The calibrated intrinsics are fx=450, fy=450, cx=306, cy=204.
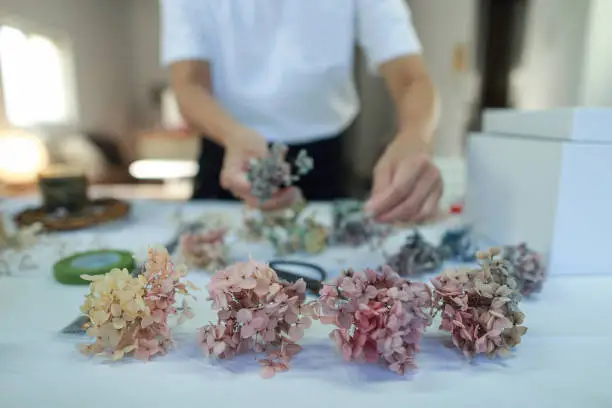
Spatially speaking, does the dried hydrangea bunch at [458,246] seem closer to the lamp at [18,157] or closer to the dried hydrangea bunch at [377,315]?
the dried hydrangea bunch at [377,315]

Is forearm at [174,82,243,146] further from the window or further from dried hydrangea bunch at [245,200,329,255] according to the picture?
the window

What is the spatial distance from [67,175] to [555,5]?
105 centimetres

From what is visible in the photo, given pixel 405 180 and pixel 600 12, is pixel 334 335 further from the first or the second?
pixel 600 12

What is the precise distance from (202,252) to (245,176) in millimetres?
109

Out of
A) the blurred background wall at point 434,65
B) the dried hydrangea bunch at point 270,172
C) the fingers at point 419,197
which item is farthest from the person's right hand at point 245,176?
the blurred background wall at point 434,65

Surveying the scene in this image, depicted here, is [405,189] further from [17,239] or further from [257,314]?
[17,239]

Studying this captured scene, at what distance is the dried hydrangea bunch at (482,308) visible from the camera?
0.96 feet

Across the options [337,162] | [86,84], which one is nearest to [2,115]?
[86,84]

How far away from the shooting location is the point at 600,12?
0.64 metres

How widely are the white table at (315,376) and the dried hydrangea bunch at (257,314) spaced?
0.01 metres

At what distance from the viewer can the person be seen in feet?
2.66

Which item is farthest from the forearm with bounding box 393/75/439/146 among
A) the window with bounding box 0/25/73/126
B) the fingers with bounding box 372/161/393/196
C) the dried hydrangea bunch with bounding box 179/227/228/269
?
the window with bounding box 0/25/73/126

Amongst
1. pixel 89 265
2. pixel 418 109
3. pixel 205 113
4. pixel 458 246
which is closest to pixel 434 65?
pixel 418 109

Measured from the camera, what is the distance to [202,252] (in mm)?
482
